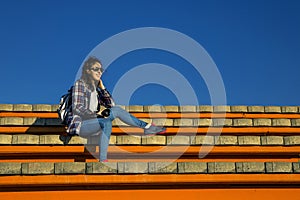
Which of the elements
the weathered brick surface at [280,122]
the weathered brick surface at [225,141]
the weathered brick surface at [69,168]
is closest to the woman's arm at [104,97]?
the weathered brick surface at [225,141]

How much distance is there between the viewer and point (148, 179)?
3.81m

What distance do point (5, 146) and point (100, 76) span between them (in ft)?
3.98

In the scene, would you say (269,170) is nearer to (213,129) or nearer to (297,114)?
(213,129)

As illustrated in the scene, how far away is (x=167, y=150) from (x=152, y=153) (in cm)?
17

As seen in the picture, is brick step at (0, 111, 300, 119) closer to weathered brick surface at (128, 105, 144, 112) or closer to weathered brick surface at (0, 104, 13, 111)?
weathered brick surface at (0, 104, 13, 111)

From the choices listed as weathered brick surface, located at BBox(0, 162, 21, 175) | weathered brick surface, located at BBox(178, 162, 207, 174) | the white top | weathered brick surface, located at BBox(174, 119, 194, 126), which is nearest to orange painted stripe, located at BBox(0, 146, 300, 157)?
the white top

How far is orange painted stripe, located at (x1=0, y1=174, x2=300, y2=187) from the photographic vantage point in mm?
3732

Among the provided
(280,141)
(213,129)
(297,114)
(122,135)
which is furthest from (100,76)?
(297,114)

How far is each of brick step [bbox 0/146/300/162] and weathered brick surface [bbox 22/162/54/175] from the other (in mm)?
960

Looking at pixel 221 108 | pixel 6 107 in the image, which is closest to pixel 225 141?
pixel 221 108

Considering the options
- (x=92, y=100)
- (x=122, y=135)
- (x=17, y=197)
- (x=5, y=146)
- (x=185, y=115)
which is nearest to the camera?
(x=17, y=197)

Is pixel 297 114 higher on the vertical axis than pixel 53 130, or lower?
higher

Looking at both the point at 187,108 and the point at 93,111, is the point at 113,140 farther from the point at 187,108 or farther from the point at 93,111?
the point at 187,108

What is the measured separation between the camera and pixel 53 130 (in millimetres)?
5395
